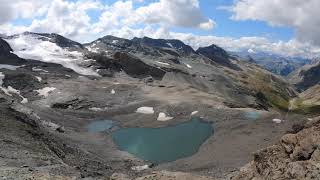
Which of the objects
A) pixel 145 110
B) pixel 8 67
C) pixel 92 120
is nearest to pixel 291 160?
pixel 92 120

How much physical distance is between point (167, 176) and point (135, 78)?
155416 mm

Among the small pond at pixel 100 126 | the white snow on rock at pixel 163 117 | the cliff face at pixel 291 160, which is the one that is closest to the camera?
the cliff face at pixel 291 160

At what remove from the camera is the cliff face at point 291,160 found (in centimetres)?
2620

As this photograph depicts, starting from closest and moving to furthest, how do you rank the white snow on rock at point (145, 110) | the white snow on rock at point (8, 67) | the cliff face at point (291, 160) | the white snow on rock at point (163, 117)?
the cliff face at point (291, 160) → the white snow on rock at point (163, 117) → the white snow on rock at point (145, 110) → the white snow on rock at point (8, 67)

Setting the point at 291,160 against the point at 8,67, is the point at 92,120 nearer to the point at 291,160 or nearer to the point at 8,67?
the point at 8,67

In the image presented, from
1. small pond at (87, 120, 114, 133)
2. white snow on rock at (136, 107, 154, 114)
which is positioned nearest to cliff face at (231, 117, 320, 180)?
small pond at (87, 120, 114, 133)

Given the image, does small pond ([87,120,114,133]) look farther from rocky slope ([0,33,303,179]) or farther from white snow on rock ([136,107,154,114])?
white snow on rock ([136,107,154,114])

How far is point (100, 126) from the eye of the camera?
367 feet

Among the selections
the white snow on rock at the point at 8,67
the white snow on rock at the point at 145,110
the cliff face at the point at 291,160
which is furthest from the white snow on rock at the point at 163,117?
the cliff face at the point at 291,160

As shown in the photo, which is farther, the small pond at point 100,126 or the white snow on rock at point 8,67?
the white snow on rock at point 8,67

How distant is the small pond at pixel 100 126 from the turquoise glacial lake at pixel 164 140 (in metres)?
4.53

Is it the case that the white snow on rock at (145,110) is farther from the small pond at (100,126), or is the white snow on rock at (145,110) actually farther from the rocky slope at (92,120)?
the small pond at (100,126)

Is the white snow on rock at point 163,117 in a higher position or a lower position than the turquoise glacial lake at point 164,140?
higher

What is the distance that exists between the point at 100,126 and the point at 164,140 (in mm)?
20936
